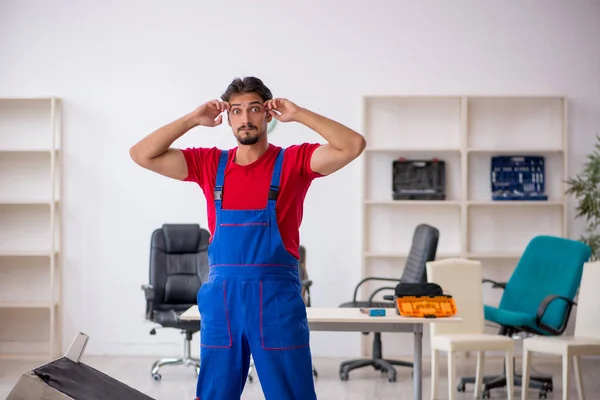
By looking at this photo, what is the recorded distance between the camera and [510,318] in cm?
591

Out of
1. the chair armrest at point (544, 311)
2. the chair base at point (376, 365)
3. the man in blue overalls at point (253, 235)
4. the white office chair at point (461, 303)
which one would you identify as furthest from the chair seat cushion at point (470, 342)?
the man in blue overalls at point (253, 235)

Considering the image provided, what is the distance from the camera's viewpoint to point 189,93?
7.33 metres

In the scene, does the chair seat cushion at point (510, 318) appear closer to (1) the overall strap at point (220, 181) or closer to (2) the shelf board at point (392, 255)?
(2) the shelf board at point (392, 255)

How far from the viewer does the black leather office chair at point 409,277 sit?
617 centimetres

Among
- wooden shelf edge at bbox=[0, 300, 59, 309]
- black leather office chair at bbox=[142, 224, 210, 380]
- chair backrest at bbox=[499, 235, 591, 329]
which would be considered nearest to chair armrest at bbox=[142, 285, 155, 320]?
black leather office chair at bbox=[142, 224, 210, 380]

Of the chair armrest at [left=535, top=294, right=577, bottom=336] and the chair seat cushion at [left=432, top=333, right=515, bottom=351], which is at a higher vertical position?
the chair armrest at [left=535, top=294, right=577, bottom=336]

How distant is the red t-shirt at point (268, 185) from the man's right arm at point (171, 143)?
0.11 m

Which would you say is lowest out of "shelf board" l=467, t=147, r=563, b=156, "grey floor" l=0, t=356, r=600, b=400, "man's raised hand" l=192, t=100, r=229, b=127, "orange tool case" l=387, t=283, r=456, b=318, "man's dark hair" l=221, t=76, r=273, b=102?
"grey floor" l=0, t=356, r=600, b=400

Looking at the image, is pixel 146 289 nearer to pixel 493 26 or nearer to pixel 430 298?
pixel 430 298

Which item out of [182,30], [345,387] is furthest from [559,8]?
[345,387]

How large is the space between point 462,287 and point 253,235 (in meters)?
2.97

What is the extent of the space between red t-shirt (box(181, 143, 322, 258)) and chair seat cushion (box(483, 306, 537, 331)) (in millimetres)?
3159

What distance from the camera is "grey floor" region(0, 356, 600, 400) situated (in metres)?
5.88

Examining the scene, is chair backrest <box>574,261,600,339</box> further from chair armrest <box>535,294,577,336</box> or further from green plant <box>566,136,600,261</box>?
green plant <box>566,136,600,261</box>
